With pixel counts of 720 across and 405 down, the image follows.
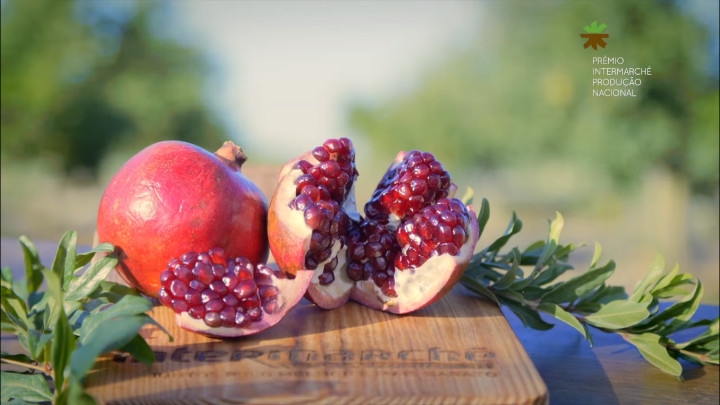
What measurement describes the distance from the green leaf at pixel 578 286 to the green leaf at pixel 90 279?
0.77 metres

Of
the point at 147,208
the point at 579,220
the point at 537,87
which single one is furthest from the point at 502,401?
the point at 579,220

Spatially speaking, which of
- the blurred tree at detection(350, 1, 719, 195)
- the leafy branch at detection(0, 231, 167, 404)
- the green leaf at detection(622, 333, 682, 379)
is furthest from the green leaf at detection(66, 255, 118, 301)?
the blurred tree at detection(350, 1, 719, 195)

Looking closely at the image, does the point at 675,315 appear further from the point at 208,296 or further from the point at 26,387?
the point at 26,387

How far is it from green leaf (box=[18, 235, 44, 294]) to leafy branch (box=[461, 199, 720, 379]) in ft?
2.48

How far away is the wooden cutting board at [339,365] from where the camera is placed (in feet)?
2.97

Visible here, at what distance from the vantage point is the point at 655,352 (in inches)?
48.6

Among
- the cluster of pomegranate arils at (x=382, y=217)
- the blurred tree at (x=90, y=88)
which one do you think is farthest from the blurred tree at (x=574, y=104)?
the cluster of pomegranate arils at (x=382, y=217)

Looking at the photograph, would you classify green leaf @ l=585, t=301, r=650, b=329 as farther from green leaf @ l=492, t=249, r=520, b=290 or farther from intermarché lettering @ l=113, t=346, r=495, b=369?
intermarché lettering @ l=113, t=346, r=495, b=369

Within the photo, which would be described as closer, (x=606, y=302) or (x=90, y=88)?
(x=606, y=302)

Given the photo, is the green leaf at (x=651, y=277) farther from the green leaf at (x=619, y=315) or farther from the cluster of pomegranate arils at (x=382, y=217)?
the cluster of pomegranate arils at (x=382, y=217)

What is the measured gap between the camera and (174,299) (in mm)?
1083

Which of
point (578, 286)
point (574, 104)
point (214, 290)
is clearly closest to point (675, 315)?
point (578, 286)

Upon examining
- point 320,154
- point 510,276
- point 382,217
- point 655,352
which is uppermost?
point 320,154

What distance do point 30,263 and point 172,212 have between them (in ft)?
0.78
